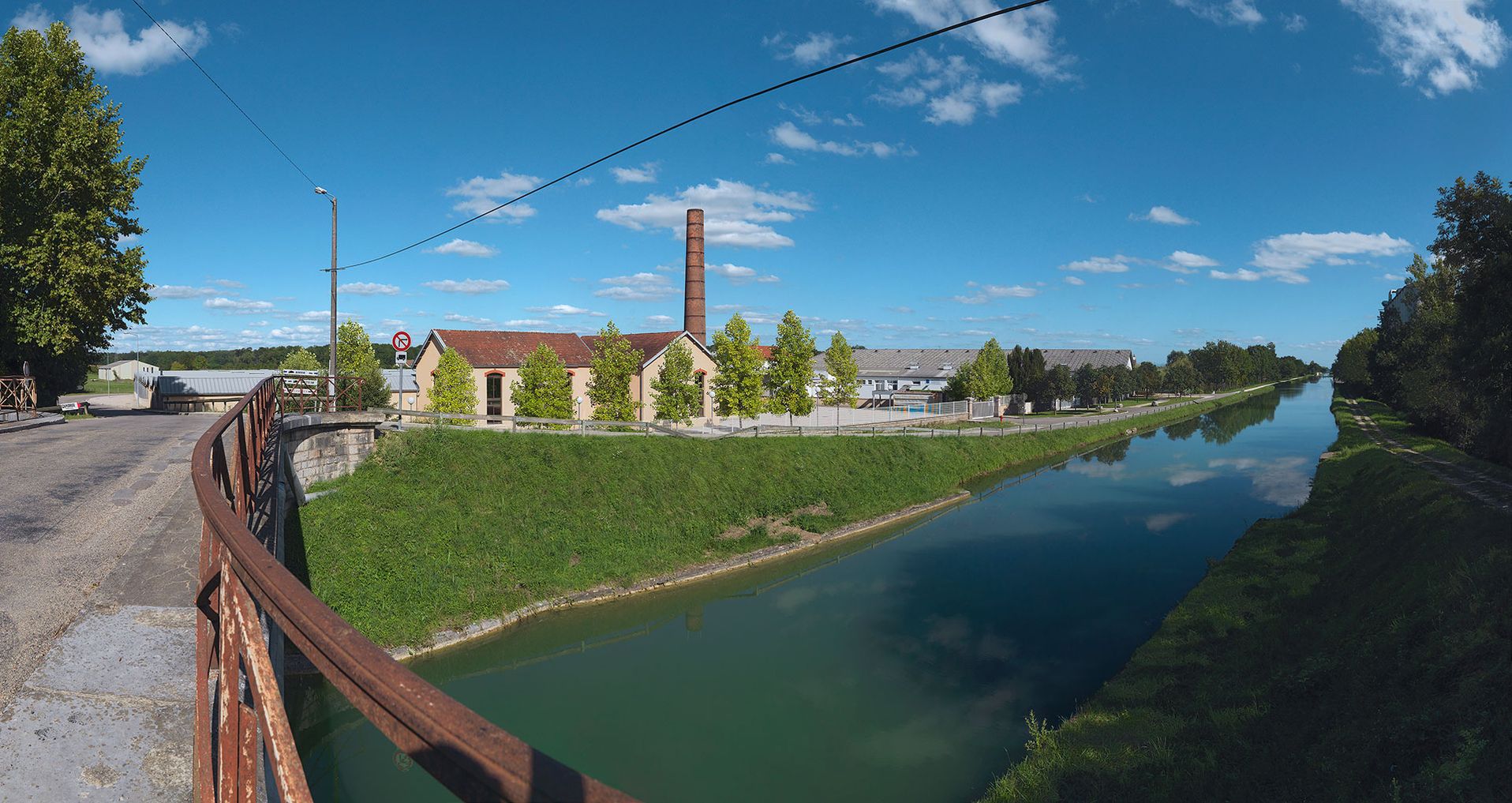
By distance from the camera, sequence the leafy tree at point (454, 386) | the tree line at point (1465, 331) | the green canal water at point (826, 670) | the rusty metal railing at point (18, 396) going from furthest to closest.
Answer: the leafy tree at point (454, 386)
the rusty metal railing at point (18, 396)
the tree line at point (1465, 331)
the green canal water at point (826, 670)

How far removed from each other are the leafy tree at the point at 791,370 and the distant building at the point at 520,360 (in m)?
4.30

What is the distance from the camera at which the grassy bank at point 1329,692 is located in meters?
8.73

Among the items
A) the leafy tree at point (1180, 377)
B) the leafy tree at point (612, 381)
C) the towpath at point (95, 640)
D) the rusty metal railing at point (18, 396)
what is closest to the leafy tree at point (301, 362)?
the leafy tree at point (612, 381)

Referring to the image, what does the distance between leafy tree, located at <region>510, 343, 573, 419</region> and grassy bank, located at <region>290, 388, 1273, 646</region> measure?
9.91 m

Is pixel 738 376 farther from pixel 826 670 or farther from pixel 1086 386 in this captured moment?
pixel 1086 386

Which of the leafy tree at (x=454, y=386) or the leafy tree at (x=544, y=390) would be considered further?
the leafy tree at (x=454, y=386)

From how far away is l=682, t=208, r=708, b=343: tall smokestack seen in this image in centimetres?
4922

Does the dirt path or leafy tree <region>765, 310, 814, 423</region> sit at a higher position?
leafy tree <region>765, 310, 814, 423</region>

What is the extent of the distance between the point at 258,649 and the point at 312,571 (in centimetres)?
1737

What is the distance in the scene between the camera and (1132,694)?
13.0 metres

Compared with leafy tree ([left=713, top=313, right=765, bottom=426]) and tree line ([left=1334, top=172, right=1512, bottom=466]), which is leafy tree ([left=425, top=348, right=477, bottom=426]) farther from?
tree line ([left=1334, top=172, right=1512, bottom=466])

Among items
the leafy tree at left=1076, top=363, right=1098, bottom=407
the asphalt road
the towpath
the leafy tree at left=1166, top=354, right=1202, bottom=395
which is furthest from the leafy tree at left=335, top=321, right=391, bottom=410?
the leafy tree at left=1166, top=354, right=1202, bottom=395

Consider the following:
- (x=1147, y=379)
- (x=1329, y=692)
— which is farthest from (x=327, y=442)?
(x=1147, y=379)

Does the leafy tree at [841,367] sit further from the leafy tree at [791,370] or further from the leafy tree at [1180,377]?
the leafy tree at [1180,377]
